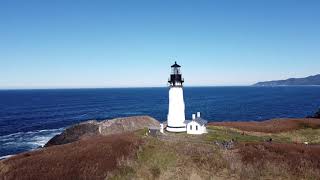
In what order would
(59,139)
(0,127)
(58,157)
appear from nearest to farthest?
(58,157)
(59,139)
(0,127)

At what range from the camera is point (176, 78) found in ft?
161

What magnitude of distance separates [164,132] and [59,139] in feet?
82.1

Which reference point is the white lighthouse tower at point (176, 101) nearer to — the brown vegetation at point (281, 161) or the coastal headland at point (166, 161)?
the coastal headland at point (166, 161)

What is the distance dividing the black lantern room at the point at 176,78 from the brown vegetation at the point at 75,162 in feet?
37.1

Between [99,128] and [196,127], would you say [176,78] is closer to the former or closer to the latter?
[196,127]

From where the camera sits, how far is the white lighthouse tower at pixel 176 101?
161 feet

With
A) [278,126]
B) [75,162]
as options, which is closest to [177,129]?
[278,126]

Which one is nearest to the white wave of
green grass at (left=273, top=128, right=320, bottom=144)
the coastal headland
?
the coastal headland

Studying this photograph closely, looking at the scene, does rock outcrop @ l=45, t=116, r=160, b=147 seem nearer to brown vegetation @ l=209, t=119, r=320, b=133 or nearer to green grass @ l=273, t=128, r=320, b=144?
brown vegetation @ l=209, t=119, r=320, b=133

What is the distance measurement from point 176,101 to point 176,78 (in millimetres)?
3165

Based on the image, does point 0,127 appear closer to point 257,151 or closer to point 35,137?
point 35,137

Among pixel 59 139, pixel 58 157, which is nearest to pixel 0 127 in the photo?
pixel 59 139

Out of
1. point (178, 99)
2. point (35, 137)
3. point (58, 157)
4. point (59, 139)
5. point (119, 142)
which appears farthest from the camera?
point (35, 137)

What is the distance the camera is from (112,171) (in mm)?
31438
